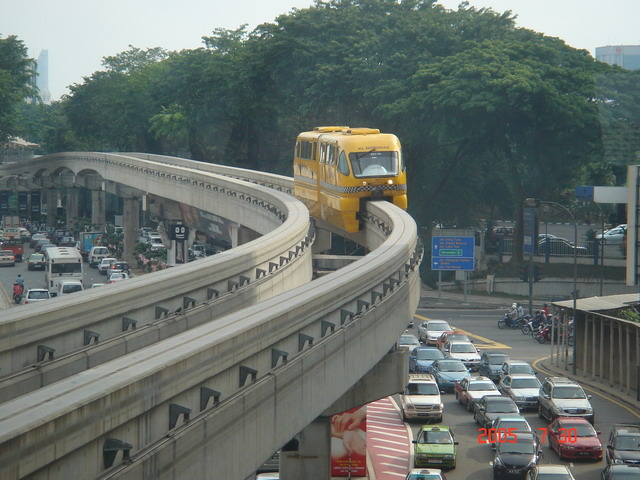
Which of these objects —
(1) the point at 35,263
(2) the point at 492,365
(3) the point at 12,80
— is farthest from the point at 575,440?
(3) the point at 12,80

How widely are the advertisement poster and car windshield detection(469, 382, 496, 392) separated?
11166mm

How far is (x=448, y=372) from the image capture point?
43125 mm

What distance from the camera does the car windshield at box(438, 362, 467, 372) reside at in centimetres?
4328

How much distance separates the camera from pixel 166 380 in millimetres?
12391

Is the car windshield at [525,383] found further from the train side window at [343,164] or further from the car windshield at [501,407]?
the train side window at [343,164]

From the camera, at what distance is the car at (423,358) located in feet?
147

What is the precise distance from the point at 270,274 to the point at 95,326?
10310mm

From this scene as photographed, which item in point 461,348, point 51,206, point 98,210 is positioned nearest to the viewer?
point 461,348

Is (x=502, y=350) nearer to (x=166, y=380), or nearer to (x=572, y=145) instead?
(x=572, y=145)

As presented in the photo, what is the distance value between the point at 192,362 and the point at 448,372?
31056 millimetres

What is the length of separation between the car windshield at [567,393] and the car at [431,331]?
52.8 ft

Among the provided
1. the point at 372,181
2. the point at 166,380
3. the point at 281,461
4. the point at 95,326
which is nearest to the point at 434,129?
the point at 372,181

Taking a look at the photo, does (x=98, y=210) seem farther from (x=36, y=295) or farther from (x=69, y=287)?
(x=36, y=295)

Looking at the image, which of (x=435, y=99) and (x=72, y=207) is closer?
(x=435, y=99)
